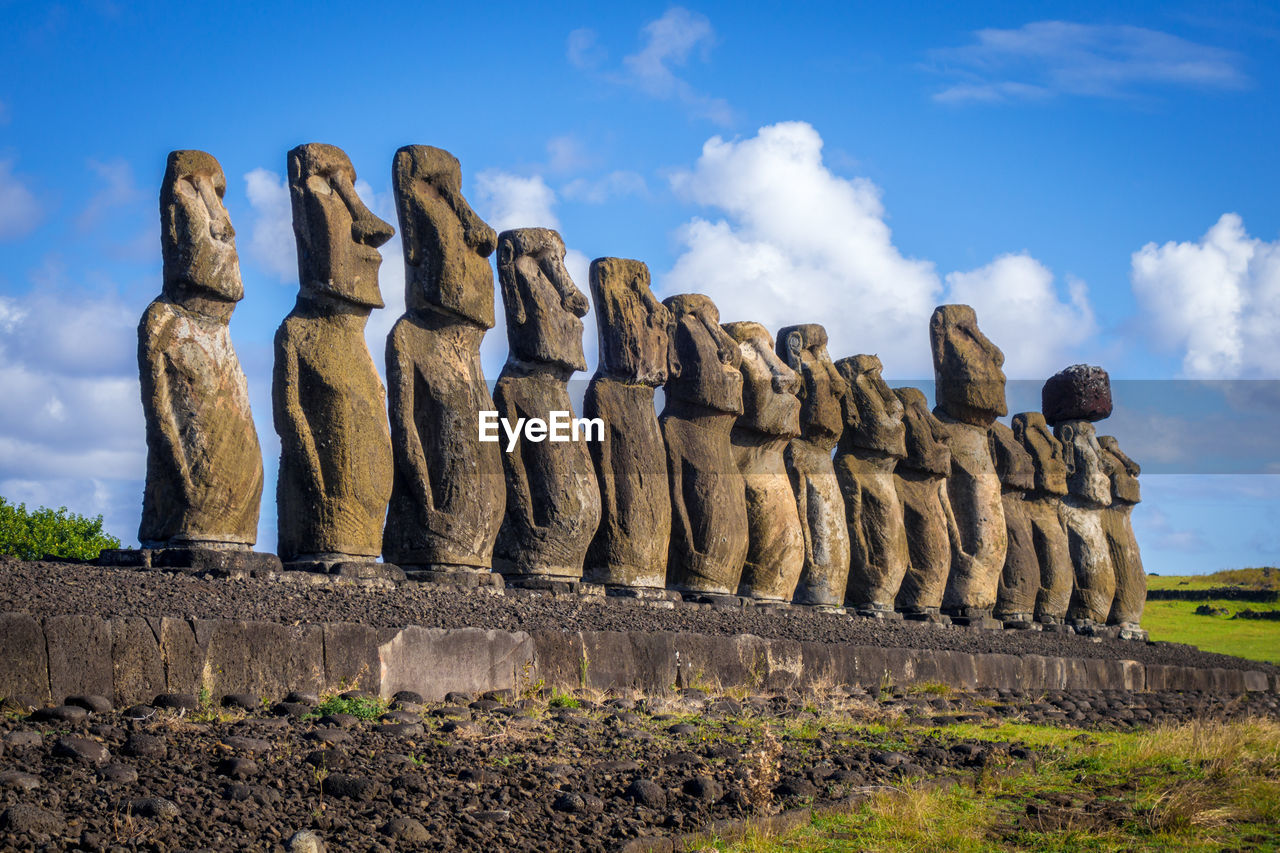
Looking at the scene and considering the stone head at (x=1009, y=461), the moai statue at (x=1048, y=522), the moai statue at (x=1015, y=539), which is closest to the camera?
the moai statue at (x=1015, y=539)

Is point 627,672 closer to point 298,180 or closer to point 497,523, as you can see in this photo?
point 497,523

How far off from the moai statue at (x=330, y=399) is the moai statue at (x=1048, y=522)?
11066 mm

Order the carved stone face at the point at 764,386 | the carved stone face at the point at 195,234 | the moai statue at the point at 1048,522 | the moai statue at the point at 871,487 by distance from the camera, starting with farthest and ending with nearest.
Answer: the moai statue at the point at 1048,522
the moai statue at the point at 871,487
the carved stone face at the point at 764,386
the carved stone face at the point at 195,234

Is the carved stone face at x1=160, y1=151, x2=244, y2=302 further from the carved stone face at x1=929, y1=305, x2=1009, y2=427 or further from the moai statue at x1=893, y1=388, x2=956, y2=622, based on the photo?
the carved stone face at x1=929, y1=305, x2=1009, y2=427

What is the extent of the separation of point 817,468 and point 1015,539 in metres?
4.43

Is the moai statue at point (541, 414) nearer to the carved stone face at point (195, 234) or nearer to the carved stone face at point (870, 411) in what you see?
the carved stone face at point (195, 234)

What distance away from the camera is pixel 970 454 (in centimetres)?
1616

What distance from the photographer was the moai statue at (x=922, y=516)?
14766 millimetres

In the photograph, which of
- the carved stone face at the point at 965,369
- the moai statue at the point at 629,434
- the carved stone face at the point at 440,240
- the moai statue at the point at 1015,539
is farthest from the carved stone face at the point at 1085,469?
the carved stone face at the point at 440,240

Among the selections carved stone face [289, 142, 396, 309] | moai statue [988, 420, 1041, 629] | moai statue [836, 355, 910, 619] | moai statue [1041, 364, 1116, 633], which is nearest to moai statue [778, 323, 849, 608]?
moai statue [836, 355, 910, 619]

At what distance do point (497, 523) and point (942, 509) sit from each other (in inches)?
292

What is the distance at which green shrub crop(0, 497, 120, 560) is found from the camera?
70.3 feet

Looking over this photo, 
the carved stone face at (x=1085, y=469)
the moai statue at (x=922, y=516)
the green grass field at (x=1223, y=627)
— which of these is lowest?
the green grass field at (x=1223, y=627)

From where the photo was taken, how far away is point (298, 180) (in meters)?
9.00
